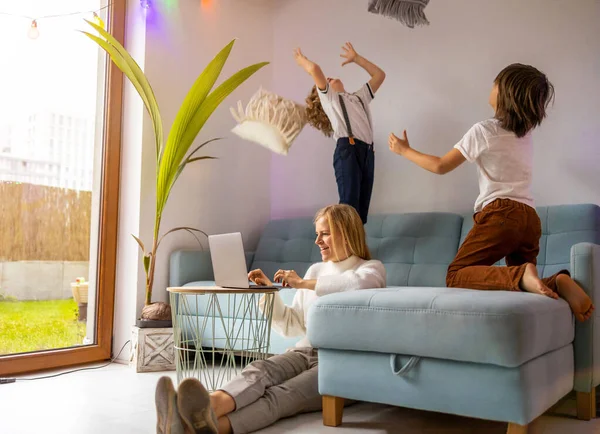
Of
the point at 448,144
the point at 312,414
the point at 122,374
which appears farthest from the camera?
the point at 448,144

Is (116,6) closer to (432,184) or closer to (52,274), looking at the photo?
(52,274)

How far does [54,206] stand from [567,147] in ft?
8.65

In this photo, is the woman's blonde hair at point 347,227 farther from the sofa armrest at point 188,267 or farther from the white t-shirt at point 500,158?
the sofa armrest at point 188,267

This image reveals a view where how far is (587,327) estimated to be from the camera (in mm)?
1993

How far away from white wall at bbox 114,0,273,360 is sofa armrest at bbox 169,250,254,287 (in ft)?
0.28

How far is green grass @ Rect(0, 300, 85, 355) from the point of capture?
9.58 ft

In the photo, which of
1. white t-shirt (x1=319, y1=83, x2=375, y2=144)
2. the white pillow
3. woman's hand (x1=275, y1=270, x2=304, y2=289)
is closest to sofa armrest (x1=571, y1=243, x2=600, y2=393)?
woman's hand (x1=275, y1=270, x2=304, y2=289)

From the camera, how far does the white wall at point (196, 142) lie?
131 inches

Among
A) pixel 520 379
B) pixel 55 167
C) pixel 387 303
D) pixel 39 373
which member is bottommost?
pixel 39 373

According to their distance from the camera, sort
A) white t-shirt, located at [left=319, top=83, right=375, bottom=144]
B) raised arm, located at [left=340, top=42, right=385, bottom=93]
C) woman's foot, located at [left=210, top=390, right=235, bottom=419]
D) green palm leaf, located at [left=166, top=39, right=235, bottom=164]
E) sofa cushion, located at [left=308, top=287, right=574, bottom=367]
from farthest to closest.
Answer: raised arm, located at [left=340, top=42, right=385, bottom=93]
white t-shirt, located at [left=319, top=83, right=375, bottom=144]
green palm leaf, located at [left=166, top=39, right=235, bottom=164]
woman's foot, located at [left=210, top=390, right=235, bottom=419]
sofa cushion, located at [left=308, top=287, right=574, bottom=367]

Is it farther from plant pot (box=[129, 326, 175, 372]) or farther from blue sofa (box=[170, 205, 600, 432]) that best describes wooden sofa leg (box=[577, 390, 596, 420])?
plant pot (box=[129, 326, 175, 372])

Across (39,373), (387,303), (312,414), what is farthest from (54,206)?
(387,303)

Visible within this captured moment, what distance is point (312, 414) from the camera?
2.05 m

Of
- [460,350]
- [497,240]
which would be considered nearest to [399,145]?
[497,240]
